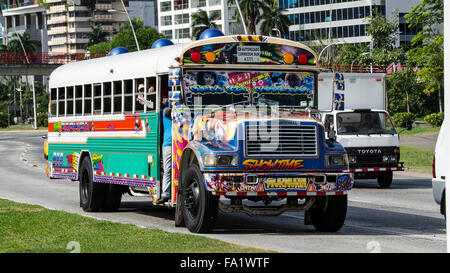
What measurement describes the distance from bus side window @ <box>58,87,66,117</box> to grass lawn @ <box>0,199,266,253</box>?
400cm

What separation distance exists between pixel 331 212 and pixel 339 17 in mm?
126206

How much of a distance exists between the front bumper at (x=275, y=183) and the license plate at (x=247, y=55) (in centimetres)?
223

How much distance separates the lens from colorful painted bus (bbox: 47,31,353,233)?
13133mm

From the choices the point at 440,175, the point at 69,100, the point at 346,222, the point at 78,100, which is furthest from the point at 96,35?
the point at 440,175

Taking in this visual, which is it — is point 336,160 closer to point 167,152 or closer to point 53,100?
point 167,152

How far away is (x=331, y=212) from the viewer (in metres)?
13.9

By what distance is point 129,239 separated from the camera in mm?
12523

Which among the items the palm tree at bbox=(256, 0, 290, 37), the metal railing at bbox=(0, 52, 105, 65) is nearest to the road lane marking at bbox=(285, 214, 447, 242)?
the metal railing at bbox=(0, 52, 105, 65)

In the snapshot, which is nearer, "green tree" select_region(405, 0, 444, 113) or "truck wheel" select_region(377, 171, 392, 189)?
"truck wheel" select_region(377, 171, 392, 189)

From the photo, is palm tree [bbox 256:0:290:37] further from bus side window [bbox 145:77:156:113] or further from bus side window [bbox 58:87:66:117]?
bus side window [bbox 145:77:156:113]

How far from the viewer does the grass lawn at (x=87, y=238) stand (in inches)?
451

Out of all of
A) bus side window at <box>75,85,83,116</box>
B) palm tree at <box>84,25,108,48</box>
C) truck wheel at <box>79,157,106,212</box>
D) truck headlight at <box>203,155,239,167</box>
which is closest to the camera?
truck headlight at <box>203,155,239,167</box>
